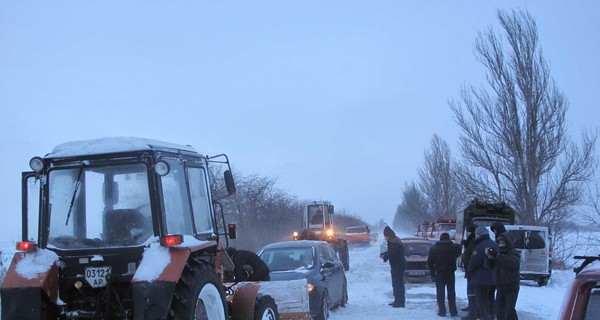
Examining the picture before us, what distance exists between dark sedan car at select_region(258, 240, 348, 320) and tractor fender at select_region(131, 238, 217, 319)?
5.69 m

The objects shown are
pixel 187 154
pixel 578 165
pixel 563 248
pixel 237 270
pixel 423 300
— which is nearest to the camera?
pixel 187 154

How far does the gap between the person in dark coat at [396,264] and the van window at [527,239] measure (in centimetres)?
557

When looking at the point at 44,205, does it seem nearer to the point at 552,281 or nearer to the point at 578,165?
the point at 552,281

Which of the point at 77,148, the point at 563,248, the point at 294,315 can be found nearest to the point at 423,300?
the point at 294,315

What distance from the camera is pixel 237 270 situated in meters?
8.43

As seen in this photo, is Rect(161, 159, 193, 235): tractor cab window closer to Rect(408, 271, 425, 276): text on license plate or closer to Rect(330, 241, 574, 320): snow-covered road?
Rect(330, 241, 574, 320): snow-covered road

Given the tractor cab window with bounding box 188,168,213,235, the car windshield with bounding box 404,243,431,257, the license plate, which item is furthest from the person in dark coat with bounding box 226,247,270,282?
the car windshield with bounding box 404,243,431,257

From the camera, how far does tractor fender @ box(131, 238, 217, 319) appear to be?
5660 mm

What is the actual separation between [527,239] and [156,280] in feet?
49.4

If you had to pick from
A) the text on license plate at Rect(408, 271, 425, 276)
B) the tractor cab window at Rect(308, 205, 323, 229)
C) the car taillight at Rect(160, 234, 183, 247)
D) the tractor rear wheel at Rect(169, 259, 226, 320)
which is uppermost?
the tractor cab window at Rect(308, 205, 323, 229)

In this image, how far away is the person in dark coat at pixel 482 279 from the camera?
10.6m

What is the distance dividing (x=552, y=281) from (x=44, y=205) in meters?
17.4

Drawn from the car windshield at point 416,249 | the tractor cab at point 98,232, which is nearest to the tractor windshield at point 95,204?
the tractor cab at point 98,232

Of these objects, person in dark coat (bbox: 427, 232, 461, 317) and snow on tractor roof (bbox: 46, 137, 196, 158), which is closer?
snow on tractor roof (bbox: 46, 137, 196, 158)
